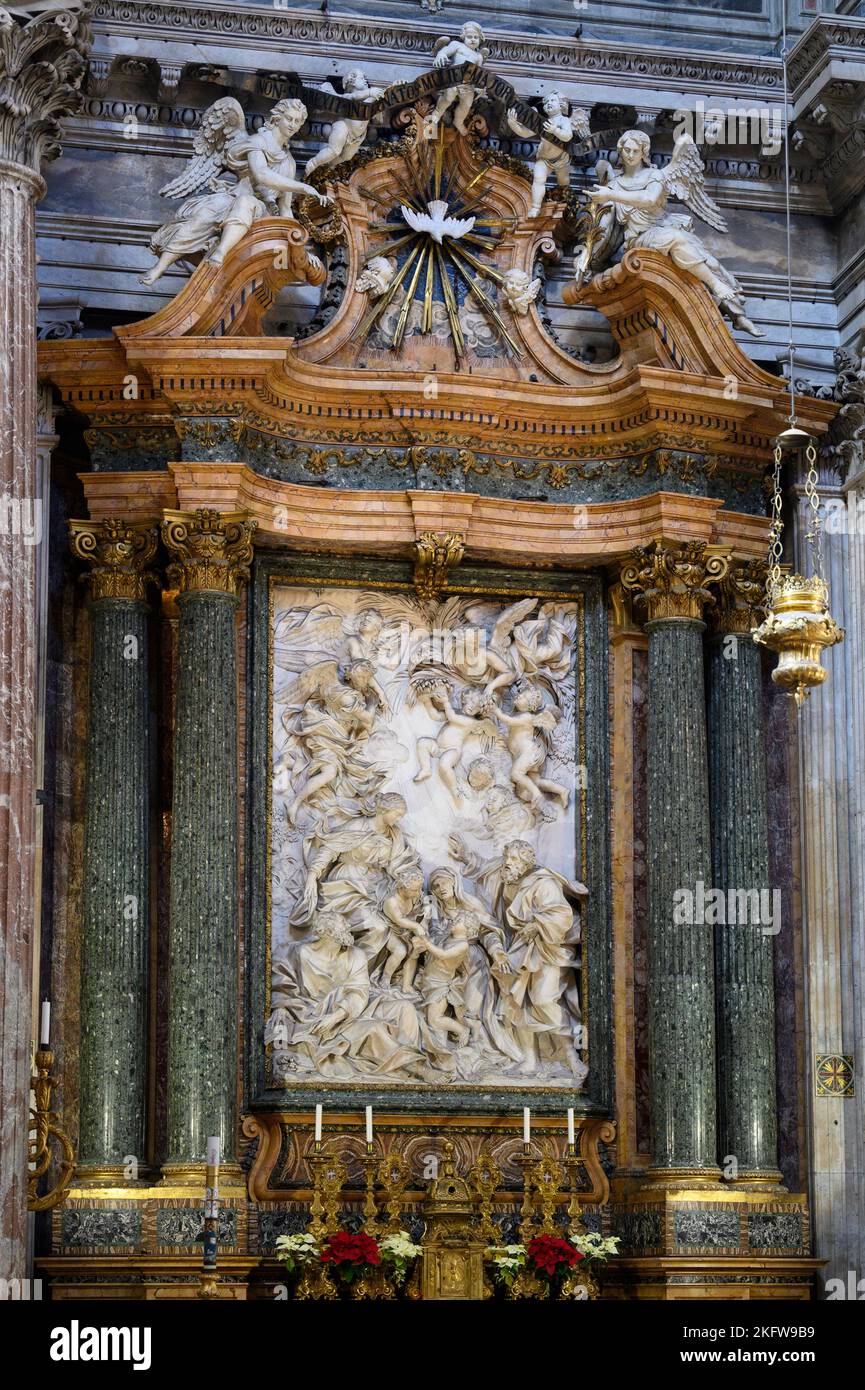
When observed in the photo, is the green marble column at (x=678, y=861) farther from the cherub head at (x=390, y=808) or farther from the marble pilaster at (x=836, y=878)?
the cherub head at (x=390, y=808)

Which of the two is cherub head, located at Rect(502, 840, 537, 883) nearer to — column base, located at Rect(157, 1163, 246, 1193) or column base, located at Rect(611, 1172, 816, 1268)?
column base, located at Rect(611, 1172, 816, 1268)

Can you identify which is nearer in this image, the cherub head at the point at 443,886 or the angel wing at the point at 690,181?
the cherub head at the point at 443,886

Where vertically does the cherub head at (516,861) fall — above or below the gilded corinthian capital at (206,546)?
below

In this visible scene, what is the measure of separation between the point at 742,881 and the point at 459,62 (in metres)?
5.82

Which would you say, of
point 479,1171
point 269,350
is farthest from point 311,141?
point 479,1171

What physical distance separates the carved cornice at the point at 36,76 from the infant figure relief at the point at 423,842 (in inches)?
146

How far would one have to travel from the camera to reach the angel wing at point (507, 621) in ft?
60.8

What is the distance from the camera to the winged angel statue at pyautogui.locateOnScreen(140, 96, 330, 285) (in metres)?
17.6

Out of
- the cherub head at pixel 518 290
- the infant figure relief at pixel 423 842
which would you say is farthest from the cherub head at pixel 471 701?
the cherub head at pixel 518 290

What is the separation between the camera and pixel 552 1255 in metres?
16.6

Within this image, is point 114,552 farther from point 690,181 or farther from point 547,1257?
point 547,1257

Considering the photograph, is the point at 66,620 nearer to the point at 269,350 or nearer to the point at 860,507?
the point at 269,350

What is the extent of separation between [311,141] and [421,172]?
0.84 meters

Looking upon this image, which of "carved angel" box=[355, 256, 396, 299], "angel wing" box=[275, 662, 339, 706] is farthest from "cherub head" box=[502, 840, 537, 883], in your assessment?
"carved angel" box=[355, 256, 396, 299]
